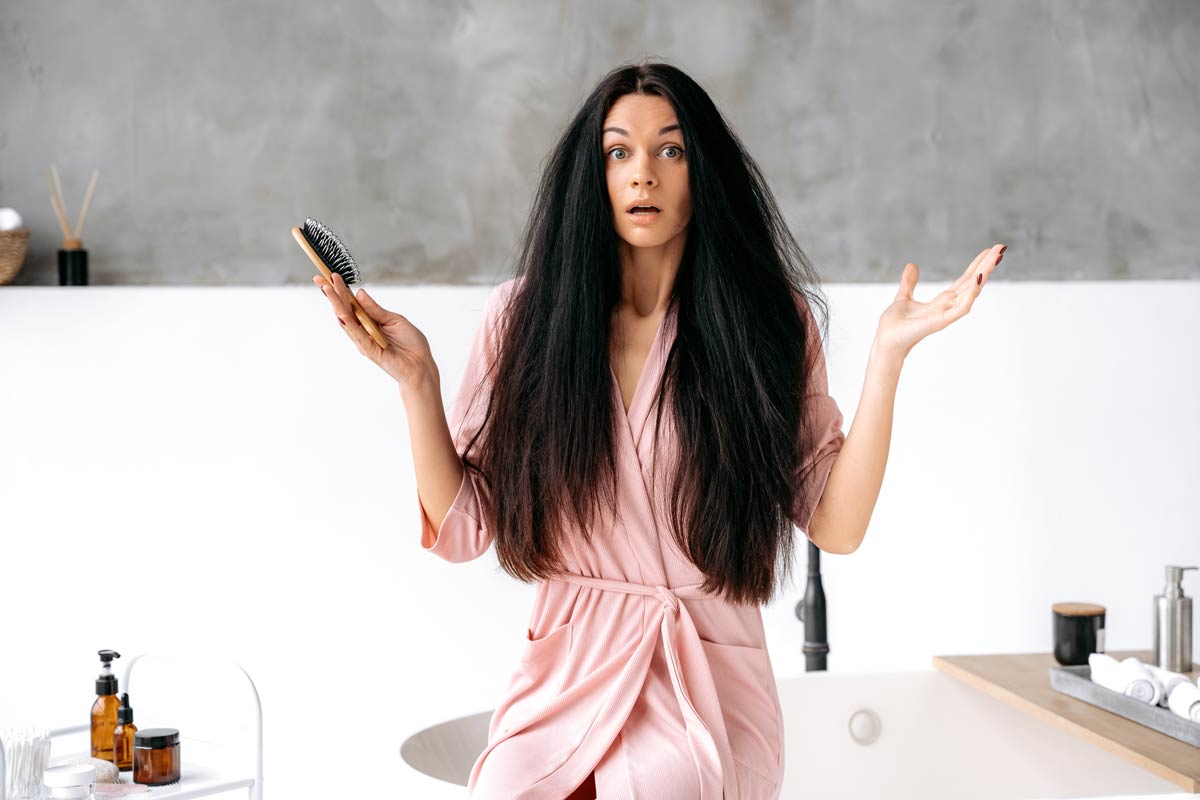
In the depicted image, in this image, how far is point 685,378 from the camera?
1.45 m

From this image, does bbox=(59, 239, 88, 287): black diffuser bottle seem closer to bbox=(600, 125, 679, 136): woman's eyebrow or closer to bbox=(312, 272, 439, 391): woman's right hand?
bbox=(312, 272, 439, 391): woman's right hand

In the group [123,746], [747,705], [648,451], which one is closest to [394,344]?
[648,451]

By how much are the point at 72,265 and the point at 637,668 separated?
6.26 ft

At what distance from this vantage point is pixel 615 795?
1.34m

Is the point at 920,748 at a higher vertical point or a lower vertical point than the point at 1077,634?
lower

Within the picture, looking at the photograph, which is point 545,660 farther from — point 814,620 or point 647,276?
point 814,620

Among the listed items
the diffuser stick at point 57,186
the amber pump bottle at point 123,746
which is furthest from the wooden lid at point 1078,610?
the diffuser stick at point 57,186

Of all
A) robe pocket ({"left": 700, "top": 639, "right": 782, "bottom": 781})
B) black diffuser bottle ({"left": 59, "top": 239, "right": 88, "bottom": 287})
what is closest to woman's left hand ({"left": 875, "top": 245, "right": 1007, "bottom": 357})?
robe pocket ({"left": 700, "top": 639, "right": 782, "bottom": 781})

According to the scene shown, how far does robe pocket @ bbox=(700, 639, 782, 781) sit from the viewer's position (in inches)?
55.9

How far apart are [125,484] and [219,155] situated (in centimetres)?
80

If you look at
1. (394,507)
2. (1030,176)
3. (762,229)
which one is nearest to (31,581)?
(394,507)

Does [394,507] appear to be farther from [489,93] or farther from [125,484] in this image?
[489,93]

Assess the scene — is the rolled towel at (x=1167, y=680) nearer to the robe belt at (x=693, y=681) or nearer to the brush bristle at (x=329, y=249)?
the robe belt at (x=693, y=681)

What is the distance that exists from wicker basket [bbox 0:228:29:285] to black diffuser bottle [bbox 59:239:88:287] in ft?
0.27
